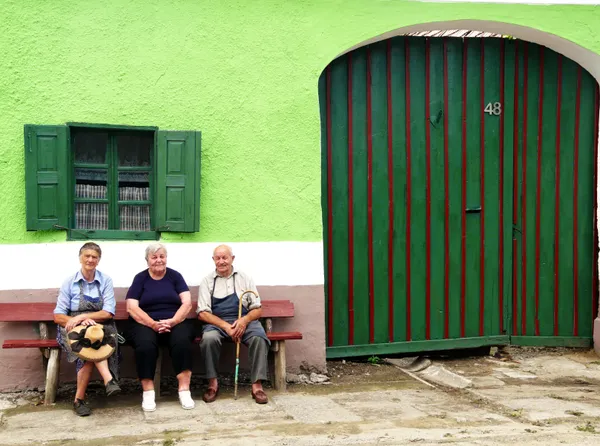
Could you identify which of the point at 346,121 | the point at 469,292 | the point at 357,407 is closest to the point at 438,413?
the point at 357,407

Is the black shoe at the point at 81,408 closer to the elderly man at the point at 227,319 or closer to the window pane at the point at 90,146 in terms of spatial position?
the elderly man at the point at 227,319

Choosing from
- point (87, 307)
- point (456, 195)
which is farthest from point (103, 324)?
point (456, 195)

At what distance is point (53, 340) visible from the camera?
19.1 ft

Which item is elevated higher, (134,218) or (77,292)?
(134,218)

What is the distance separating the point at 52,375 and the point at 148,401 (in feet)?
2.44

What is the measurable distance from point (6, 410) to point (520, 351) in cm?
439

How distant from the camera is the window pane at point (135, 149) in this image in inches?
251

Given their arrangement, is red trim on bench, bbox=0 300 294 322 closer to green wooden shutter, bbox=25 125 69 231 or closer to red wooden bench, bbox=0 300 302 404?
red wooden bench, bbox=0 300 302 404

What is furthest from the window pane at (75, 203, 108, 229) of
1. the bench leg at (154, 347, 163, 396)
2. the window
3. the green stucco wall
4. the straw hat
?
the bench leg at (154, 347, 163, 396)

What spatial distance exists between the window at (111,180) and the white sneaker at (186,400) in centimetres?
125

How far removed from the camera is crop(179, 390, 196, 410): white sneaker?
18.5 ft

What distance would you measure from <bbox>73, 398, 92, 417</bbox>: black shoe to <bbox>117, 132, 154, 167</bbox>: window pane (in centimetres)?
186

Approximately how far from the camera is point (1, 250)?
6.02 metres

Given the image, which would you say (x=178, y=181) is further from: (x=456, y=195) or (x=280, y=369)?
(x=456, y=195)
